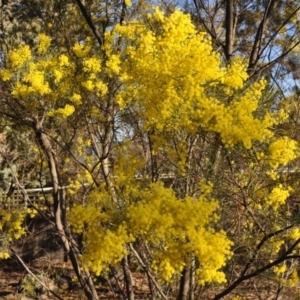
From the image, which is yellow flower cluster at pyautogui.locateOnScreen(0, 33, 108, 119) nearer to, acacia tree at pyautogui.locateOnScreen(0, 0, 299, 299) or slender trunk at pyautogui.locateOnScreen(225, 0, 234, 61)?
acacia tree at pyautogui.locateOnScreen(0, 0, 299, 299)

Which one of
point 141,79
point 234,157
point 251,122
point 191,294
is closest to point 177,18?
point 141,79

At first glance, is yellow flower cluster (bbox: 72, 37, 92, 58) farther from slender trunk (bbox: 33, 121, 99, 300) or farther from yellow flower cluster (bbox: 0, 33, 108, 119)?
slender trunk (bbox: 33, 121, 99, 300)

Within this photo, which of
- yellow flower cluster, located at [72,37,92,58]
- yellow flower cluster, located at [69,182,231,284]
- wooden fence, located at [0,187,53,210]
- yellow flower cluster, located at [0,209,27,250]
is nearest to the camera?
yellow flower cluster, located at [69,182,231,284]

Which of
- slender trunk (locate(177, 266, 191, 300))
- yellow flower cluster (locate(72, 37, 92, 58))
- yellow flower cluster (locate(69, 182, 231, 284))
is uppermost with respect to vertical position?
yellow flower cluster (locate(72, 37, 92, 58))

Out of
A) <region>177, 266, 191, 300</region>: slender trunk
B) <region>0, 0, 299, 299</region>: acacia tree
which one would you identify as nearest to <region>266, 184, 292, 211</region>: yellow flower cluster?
<region>0, 0, 299, 299</region>: acacia tree

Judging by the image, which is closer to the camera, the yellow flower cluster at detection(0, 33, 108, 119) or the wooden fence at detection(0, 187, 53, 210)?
the yellow flower cluster at detection(0, 33, 108, 119)

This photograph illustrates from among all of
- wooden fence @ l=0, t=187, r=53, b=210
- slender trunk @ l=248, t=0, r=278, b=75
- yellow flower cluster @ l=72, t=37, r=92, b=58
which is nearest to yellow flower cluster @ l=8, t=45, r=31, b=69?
yellow flower cluster @ l=72, t=37, r=92, b=58

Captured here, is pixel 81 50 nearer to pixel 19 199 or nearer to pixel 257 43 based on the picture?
pixel 257 43

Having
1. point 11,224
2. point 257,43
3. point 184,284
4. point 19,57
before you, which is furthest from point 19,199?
point 257,43

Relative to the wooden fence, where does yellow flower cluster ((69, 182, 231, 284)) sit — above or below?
below

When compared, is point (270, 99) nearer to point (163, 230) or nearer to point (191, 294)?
point (163, 230)

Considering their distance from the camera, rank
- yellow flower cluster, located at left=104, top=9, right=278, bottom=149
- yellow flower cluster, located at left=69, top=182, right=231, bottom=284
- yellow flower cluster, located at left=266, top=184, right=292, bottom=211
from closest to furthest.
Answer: yellow flower cluster, located at left=69, top=182, right=231, bottom=284, yellow flower cluster, located at left=104, top=9, right=278, bottom=149, yellow flower cluster, located at left=266, top=184, right=292, bottom=211

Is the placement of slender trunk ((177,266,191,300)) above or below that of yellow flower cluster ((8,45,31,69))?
below

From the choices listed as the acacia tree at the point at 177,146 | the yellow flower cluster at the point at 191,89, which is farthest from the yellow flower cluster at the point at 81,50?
the yellow flower cluster at the point at 191,89
